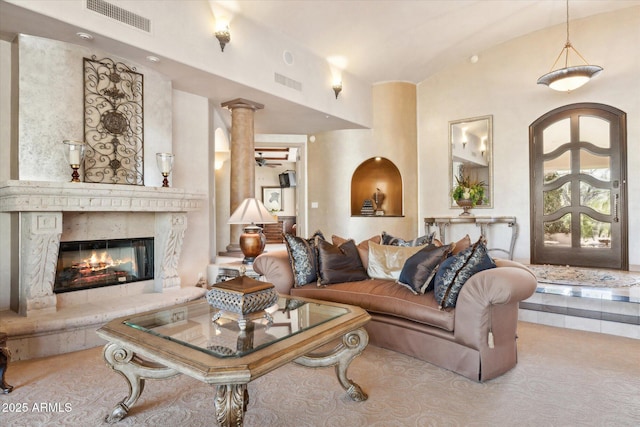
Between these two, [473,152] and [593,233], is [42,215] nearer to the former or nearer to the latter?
[473,152]

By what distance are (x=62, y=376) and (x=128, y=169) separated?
2.11 meters

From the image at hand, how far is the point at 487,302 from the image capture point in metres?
2.39

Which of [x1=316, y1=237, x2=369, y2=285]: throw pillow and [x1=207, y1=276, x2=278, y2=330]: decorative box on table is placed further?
[x1=316, y1=237, x2=369, y2=285]: throw pillow

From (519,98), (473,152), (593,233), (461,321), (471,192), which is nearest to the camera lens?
(461,321)

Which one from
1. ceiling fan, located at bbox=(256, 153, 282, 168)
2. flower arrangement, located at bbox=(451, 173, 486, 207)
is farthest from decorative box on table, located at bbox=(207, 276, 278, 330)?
ceiling fan, located at bbox=(256, 153, 282, 168)

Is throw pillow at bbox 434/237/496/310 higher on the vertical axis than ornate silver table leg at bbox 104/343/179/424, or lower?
higher

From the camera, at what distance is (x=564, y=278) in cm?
444

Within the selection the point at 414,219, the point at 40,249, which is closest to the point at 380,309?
the point at 40,249

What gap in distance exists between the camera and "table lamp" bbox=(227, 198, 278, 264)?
4.36m

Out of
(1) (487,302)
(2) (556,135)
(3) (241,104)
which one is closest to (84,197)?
(3) (241,104)

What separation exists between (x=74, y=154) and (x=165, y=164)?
0.92 meters

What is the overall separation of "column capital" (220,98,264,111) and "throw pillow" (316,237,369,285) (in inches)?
102

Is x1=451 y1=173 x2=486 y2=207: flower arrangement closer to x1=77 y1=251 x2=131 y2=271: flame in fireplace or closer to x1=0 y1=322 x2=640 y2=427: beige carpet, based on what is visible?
x1=0 y1=322 x2=640 y2=427: beige carpet

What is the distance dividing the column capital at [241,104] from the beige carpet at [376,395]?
11.9 ft
